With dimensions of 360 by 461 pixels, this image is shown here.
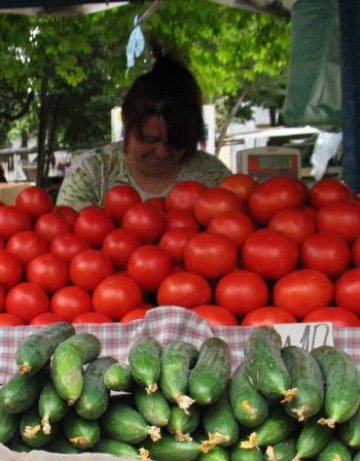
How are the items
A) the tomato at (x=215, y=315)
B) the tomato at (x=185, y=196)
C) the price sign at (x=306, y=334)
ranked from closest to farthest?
the price sign at (x=306, y=334)
the tomato at (x=215, y=315)
the tomato at (x=185, y=196)

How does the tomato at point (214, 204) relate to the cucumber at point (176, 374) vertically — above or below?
above

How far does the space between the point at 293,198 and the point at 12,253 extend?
3.07ft

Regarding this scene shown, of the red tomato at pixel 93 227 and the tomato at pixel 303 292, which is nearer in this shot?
the tomato at pixel 303 292

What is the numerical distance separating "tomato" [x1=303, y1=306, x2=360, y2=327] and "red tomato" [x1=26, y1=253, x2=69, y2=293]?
0.77 m

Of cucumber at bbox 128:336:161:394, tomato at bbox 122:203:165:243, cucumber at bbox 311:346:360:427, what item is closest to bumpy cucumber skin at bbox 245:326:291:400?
cucumber at bbox 311:346:360:427

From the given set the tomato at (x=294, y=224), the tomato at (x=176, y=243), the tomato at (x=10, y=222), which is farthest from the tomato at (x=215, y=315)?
the tomato at (x=10, y=222)

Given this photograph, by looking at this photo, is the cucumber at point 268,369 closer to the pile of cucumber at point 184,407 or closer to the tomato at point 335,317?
the pile of cucumber at point 184,407

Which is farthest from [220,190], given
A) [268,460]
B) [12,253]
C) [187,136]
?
[187,136]

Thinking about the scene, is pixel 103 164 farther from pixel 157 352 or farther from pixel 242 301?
pixel 157 352

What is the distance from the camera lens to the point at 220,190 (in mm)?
2521

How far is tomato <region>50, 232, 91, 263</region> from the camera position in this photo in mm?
2449

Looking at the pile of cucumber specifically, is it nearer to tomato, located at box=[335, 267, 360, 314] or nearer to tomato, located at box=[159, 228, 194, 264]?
tomato, located at box=[335, 267, 360, 314]

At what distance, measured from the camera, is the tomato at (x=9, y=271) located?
7.84ft

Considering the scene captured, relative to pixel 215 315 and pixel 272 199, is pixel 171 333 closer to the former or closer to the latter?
pixel 215 315
